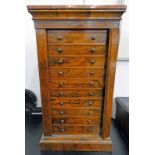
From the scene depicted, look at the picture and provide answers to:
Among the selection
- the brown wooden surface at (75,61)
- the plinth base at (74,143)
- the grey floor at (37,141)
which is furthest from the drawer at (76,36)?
the grey floor at (37,141)

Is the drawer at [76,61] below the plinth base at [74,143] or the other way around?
the other way around

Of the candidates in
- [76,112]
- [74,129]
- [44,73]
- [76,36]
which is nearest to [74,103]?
[76,112]

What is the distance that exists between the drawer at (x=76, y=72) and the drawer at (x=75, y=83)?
3 centimetres

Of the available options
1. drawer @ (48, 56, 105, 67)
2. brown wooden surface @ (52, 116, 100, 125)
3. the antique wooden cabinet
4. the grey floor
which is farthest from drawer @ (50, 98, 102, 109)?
the grey floor

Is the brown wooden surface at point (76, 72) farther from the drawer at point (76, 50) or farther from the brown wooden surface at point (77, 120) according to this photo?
the brown wooden surface at point (77, 120)

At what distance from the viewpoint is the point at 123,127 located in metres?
1.59

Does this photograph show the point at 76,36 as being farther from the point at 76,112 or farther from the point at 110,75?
the point at 76,112

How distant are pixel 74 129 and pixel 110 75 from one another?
0.56 m

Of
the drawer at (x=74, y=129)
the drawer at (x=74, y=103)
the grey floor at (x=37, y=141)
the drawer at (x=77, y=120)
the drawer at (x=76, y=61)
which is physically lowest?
the grey floor at (x=37, y=141)

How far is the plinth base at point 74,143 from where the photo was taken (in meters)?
1.34

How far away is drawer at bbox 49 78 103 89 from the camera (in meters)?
1.24
